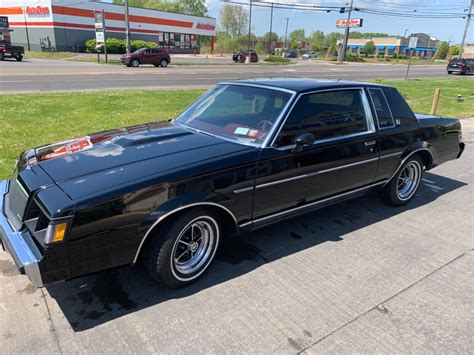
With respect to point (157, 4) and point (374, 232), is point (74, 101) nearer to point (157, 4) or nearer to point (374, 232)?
point (374, 232)

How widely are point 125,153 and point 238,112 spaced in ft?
4.15

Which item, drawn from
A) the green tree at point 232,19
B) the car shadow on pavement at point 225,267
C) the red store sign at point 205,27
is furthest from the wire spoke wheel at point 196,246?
the green tree at point 232,19

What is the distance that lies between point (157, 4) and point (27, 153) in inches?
3936

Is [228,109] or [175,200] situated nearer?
[175,200]

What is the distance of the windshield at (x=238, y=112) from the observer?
11.8 ft

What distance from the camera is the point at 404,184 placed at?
5.12 meters

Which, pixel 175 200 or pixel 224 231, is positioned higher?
pixel 175 200

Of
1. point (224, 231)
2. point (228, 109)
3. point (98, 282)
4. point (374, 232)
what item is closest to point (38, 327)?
point (98, 282)

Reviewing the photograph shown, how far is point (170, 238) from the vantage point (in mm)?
2873

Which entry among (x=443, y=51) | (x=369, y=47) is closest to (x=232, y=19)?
(x=369, y=47)

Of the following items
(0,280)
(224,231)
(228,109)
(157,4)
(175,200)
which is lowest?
(0,280)

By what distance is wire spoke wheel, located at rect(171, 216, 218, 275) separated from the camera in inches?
123

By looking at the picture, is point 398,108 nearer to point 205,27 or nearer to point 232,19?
point 205,27

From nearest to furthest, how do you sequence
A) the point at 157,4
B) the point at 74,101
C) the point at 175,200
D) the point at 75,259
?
the point at 75,259, the point at 175,200, the point at 74,101, the point at 157,4
